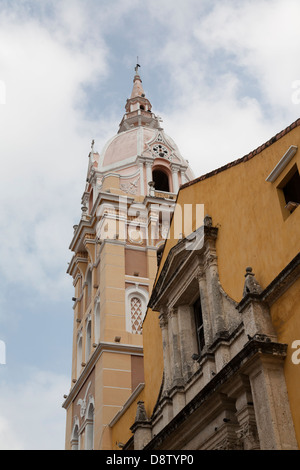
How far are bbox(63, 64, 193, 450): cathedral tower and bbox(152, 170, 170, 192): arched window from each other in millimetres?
43

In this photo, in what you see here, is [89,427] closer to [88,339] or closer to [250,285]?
[88,339]

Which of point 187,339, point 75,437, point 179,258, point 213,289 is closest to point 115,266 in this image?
point 75,437

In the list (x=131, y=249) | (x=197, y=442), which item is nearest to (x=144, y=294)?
(x=131, y=249)

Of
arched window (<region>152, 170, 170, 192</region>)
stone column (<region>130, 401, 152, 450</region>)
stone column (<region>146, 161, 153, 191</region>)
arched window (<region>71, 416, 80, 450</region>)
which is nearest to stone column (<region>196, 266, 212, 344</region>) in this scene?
stone column (<region>130, 401, 152, 450</region>)

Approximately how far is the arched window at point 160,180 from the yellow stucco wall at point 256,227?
499 inches

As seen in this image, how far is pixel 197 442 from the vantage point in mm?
10039

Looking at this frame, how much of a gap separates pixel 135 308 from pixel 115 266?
1602 millimetres

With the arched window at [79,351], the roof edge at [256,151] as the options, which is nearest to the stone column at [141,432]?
the roof edge at [256,151]

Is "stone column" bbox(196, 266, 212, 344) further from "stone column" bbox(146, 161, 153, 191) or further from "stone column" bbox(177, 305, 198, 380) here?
"stone column" bbox(146, 161, 153, 191)

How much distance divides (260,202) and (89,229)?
13.5 m

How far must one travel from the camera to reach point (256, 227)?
998 centimetres

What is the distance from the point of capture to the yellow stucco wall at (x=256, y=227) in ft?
28.5

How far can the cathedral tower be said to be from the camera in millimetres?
18156
